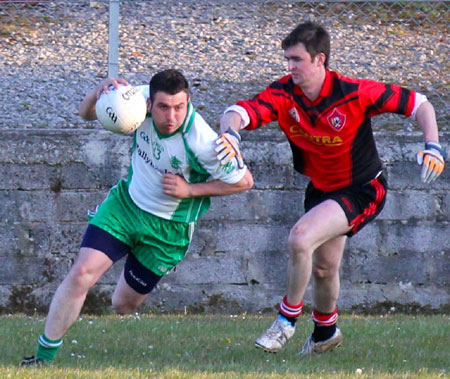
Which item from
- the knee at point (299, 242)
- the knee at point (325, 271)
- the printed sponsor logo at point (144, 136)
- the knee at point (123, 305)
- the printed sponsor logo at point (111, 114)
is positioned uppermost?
the printed sponsor logo at point (111, 114)

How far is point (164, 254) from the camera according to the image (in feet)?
19.9

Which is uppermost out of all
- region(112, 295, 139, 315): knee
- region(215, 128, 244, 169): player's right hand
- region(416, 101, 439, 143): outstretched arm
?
region(416, 101, 439, 143): outstretched arm

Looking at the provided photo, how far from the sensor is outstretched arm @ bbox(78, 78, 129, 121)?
5.73 meters

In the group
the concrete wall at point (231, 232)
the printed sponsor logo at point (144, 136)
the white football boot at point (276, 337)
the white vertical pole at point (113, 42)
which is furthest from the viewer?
the white vertical pole at point (113, 42)

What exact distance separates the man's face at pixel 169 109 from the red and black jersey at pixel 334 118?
24.5 inches

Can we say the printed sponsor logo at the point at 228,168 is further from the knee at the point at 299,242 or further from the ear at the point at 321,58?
the ear at the point at 321,58

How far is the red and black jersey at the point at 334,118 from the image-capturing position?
20.2 ft

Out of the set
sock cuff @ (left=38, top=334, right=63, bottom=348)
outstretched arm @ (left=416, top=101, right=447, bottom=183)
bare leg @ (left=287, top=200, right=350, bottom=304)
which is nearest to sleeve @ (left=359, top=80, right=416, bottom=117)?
outstretched arm @ (left=416, top=101, right=447, bottom=183)

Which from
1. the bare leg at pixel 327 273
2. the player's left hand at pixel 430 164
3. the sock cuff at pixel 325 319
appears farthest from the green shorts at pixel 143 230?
the player's left hand at pixel 430 164

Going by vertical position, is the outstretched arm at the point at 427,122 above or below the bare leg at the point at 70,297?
above

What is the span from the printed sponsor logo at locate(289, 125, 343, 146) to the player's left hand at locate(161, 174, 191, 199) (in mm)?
967

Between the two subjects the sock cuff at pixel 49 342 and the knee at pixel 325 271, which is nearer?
the sock cuff at pixel 49 342

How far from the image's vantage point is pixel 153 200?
19.5 ft

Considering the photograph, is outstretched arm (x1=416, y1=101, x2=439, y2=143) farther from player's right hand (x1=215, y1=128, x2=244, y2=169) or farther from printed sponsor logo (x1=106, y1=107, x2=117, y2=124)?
printed sponsor logo (x1=106, y1=107, x2=117, y2=124)
